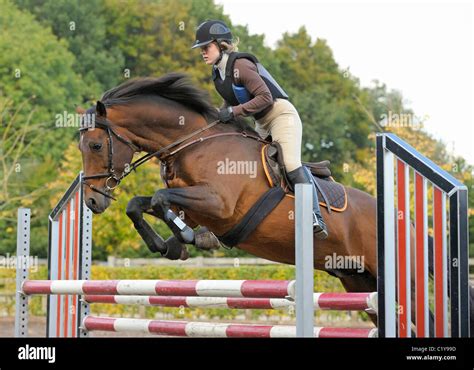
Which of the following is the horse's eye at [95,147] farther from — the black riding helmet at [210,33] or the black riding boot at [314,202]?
the black riding boot at [314,202]

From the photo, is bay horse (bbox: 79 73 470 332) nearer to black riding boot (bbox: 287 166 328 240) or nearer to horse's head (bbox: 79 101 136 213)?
horse's head (bbox: 79 101 136 213)

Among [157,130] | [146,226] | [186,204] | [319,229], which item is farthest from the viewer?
[157,130]

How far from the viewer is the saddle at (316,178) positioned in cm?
667

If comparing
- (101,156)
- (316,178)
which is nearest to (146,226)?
(101,156)

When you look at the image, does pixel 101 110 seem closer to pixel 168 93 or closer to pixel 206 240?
pixel 168 93

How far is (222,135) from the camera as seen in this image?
6785mm

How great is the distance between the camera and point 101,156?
6.67 m

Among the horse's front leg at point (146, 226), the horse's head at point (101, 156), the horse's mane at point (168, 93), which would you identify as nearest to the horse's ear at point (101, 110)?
the horse's head at point (101, 156)

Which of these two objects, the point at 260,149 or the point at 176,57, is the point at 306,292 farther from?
the point at 176,57

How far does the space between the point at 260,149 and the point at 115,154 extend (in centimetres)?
103

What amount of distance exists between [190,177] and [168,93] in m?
0.79

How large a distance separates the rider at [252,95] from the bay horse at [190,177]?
17cm

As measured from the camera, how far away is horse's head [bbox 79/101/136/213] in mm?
6582

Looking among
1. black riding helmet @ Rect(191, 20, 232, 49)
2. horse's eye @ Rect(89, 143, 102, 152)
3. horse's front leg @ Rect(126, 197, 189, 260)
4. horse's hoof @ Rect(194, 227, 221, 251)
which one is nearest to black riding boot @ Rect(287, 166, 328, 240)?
horse's hoof @ Rect(194, 227, 221, 251)
